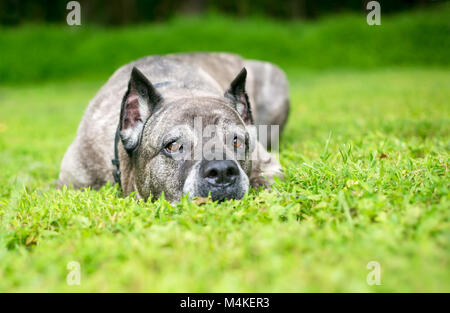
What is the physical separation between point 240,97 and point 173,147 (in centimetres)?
92

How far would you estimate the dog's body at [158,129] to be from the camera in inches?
119

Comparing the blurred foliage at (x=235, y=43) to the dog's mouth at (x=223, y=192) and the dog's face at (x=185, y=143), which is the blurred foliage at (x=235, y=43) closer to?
the dog's face at (x=185, y=143)

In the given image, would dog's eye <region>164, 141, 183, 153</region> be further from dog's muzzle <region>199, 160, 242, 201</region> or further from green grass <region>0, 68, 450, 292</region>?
green grass <region>0, 68, 450, 292</region>

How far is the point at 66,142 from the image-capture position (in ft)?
20.5

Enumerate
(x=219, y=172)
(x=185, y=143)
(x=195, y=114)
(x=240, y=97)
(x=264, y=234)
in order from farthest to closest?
(x=240, y=97) < (x=195, y=114) < (x=185, y=143) < (x=219, y=172) < (x=264, y=234)

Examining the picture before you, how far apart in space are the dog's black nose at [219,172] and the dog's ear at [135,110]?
0.94 meters

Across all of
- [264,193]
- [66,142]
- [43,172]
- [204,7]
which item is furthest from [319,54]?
[264,193]

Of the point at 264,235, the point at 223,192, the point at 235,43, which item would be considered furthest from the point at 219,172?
the point at 235,43

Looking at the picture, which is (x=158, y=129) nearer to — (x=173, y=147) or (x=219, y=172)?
(x=173, y=147)

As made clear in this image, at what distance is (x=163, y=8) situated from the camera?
28.0 metres

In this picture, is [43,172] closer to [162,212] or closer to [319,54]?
[162,212]

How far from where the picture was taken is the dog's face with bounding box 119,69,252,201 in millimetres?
2760

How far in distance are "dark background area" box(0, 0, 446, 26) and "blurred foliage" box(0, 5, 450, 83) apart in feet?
9.94
